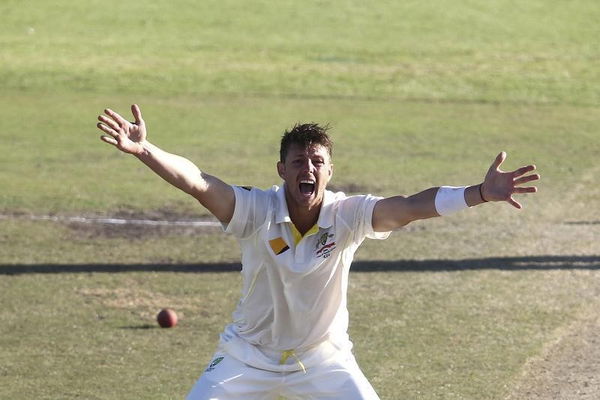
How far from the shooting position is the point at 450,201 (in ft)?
24.5

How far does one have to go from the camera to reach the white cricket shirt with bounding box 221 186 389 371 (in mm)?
7738

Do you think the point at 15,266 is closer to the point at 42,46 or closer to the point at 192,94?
the point at 192,94

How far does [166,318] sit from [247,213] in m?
4.20

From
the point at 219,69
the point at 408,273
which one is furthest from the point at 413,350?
the point at 219,69

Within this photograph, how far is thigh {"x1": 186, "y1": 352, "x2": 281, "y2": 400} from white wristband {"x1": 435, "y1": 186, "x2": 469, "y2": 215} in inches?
→ 60.5

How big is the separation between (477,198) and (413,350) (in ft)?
13.2

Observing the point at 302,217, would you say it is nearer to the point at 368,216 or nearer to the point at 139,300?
the point at 368,216

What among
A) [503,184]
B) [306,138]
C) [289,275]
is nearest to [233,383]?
[289,275]

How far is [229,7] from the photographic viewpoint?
3519cm

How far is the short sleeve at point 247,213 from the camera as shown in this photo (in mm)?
7773

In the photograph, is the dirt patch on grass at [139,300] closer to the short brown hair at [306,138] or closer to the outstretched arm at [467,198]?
the short brown hair at [306,138]

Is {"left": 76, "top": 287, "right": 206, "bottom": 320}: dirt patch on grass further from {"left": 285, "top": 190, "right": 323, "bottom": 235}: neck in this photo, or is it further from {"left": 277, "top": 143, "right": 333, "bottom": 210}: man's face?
{"left": 277, "top": 143, "right": 333, "bottom": 210}: man's face

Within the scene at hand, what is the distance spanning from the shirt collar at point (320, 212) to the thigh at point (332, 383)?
889 mm

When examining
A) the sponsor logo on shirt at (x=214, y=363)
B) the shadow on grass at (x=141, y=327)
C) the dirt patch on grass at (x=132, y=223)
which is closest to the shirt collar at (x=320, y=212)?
the sponsor logo on shirt at (x=214, y=363)
